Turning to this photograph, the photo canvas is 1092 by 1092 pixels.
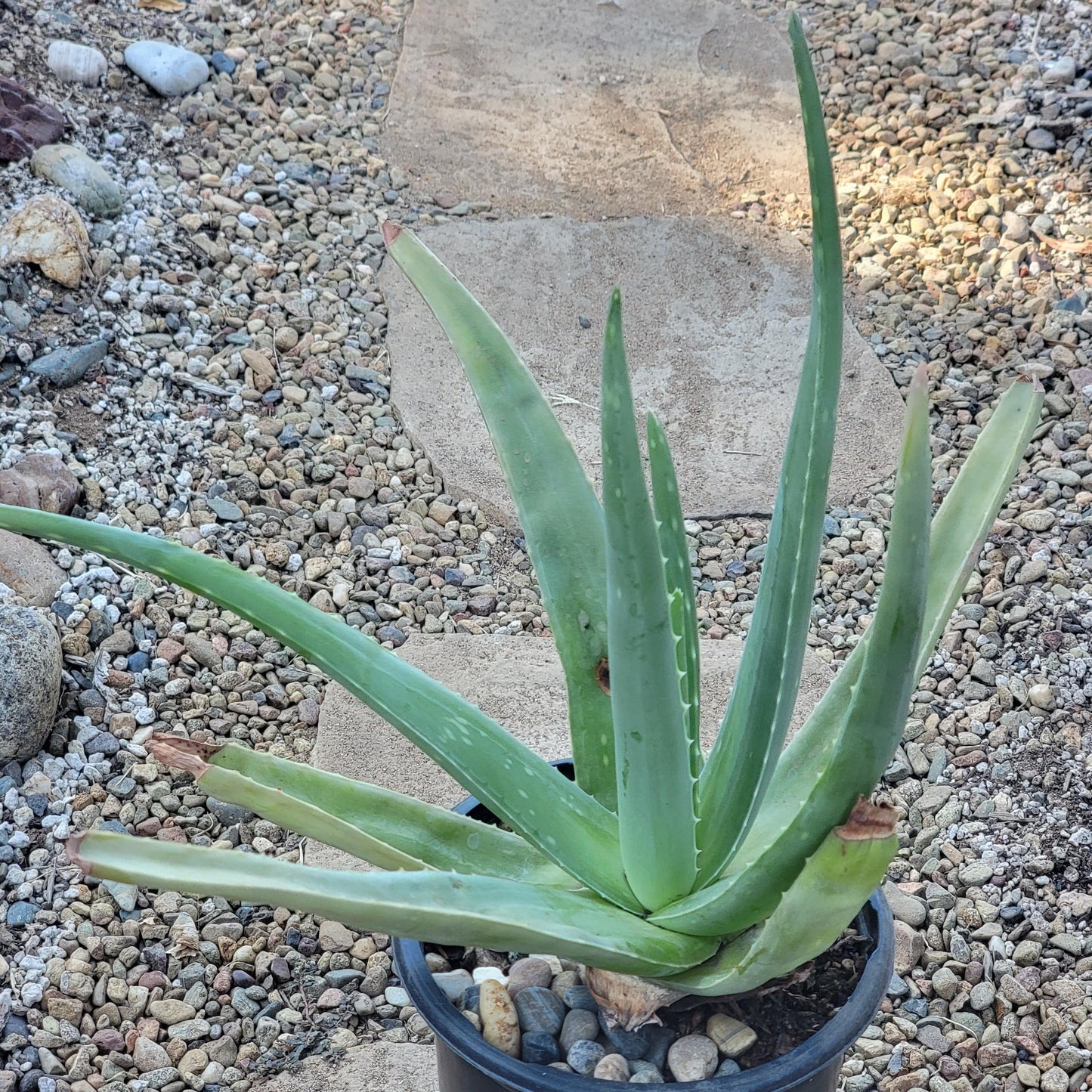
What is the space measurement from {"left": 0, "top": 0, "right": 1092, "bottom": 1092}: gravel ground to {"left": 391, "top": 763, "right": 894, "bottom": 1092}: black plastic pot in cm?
52

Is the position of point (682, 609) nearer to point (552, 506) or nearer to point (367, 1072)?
point (552, 506)

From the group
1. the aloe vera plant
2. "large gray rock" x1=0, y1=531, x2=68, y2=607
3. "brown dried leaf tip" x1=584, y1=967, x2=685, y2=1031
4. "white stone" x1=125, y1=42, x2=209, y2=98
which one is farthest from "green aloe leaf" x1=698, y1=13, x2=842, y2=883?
"white stone" x1=125, y1=42, x2=209, y2=98

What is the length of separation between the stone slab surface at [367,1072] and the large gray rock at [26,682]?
65cm

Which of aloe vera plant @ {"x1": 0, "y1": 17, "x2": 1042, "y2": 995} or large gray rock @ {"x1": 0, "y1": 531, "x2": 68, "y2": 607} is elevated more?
aloe vera plant @ {"x1": 0, "y1": 17, "x2": 1042, "y2": 995}

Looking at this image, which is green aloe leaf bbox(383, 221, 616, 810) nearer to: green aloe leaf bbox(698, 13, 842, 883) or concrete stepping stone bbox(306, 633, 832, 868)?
green aloe leaf bbox(698, 13, 842, 883)

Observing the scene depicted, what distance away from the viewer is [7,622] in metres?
1.93

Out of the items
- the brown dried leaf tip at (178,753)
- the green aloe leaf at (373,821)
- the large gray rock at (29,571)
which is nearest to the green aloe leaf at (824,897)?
the green aloe leaf at (373,821)

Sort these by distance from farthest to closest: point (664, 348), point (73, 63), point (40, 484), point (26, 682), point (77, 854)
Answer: point (73, 63) → point (664, 348) → point (40, 484) → point (26, 682) → point (77, 854)

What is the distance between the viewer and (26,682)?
1894 mm

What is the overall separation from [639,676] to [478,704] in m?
1.21

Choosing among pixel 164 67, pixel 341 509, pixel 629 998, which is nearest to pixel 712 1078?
pixel 629 998

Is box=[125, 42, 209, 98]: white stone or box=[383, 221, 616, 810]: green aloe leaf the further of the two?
box=[125, 42, 209, 98]: white stone

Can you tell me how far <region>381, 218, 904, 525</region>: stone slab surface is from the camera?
8.43ft

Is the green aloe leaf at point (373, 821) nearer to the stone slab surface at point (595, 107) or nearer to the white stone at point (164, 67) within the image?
the stone slab surface at point (595, 107)
